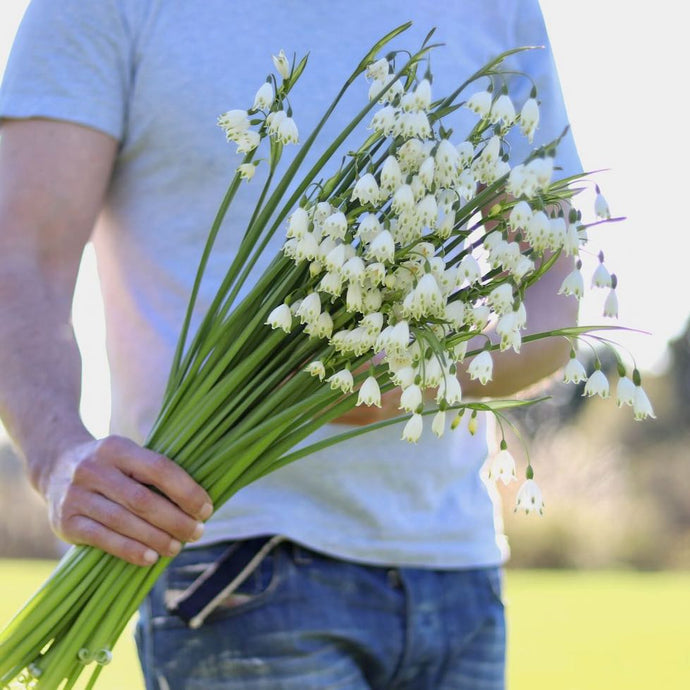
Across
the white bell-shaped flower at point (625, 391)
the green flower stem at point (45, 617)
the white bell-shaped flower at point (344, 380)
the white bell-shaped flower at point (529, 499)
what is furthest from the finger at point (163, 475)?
the white bell-shaped flower at point (625, 391)

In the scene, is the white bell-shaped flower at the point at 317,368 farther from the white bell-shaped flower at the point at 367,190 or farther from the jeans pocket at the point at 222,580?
the jeans pocket at the point at 222,580

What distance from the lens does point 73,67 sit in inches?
60.6

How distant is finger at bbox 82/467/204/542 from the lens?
1268 millimetres

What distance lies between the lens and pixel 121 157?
162 cm

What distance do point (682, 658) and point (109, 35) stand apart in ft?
26.4

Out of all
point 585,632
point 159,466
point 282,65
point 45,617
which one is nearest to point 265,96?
point 282,65

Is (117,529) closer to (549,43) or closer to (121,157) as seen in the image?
(121,157)

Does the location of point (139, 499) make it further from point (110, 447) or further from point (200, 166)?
point (200, 166)

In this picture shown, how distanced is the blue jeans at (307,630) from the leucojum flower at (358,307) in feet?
0.75

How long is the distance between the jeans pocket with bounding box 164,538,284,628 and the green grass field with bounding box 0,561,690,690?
4195mm

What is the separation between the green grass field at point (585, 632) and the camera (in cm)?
789

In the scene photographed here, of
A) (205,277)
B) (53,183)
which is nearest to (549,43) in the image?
(205,277)

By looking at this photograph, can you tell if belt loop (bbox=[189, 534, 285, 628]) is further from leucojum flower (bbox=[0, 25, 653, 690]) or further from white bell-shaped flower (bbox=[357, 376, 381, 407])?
white bell-shaped flower (bbox=[357, 376, 381, 407])

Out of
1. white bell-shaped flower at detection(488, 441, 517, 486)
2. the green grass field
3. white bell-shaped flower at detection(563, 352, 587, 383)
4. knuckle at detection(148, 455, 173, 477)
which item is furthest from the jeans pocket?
the green grass field
